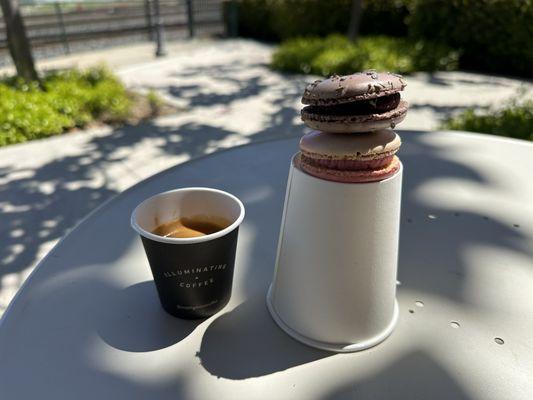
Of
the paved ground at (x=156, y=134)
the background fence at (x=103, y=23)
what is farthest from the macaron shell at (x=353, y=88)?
the background fence at (x=103, y=23)

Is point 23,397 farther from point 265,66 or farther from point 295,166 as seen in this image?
point 265,66

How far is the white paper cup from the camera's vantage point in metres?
0.77

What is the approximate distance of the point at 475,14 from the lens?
7.77 m

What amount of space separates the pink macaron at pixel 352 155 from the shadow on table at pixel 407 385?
0.35m

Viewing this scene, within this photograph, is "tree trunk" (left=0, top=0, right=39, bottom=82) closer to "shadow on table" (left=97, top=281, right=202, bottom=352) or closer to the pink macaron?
"shadow on table" (left=97, top=281, right=202, bottom=352)

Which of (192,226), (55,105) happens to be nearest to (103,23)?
(55,105)

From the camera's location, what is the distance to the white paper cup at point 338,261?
2.53 ft

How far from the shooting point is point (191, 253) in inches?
32.5

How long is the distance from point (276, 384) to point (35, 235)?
2730mm

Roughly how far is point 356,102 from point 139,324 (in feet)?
2.00

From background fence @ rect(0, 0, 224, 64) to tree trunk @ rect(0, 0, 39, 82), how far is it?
3869mm

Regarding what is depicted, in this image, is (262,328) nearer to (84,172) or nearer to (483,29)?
(84,172)

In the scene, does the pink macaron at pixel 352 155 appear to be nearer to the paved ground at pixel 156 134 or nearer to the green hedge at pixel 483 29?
the paved ground at pixel 156 134

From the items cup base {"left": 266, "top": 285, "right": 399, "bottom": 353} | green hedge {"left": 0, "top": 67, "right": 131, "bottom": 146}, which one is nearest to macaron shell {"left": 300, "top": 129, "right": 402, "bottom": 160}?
cup base {"left": 266, "top": 285, "right": 399, "bottom": 353}
